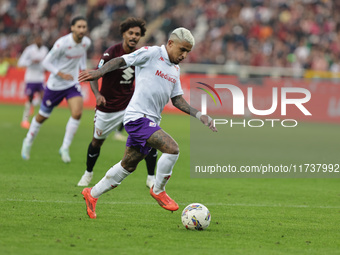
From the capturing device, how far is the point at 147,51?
783 cm

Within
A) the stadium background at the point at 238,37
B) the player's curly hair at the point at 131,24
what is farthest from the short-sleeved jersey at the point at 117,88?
the stadium background at the point at 238,37

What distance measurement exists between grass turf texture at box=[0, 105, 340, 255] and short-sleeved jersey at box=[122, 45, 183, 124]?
4.25 ft

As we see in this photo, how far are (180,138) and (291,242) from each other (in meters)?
12.5

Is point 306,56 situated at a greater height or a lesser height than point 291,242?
lesser

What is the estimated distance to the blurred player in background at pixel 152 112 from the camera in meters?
7.74

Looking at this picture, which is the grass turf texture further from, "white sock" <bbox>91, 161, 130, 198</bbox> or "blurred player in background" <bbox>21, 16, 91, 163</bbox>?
"blurred player in background" <bbox>21, 16, 91, 163</bbox>

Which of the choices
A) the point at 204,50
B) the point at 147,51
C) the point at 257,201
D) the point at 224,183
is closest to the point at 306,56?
the point at 204,50

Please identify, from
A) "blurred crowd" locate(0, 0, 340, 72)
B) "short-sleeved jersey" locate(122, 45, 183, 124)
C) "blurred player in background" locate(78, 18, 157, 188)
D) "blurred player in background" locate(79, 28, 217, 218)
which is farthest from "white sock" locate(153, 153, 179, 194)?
"blurred crowd" locate(0, 0, 340, 72)

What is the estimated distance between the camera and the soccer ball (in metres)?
7.46

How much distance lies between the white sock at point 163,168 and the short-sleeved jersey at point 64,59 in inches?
213

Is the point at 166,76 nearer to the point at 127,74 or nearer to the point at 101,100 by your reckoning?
the point at 101,100

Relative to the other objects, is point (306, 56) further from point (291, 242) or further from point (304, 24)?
point (291, 242)

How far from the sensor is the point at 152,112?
314 inches

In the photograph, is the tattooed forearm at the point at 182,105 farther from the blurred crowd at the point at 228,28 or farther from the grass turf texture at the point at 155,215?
the blurred crowd at the point at 228,28
